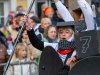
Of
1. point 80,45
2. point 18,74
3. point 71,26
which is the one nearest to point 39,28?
point 18,74

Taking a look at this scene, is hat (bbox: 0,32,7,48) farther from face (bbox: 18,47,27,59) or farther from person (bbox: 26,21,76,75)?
person (bbox: 26,21,76,75)

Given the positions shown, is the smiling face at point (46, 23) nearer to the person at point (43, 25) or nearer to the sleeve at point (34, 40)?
the person at point (43, 25)

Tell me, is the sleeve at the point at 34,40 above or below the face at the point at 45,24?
above

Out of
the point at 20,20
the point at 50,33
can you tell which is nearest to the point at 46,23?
the point at 20,20

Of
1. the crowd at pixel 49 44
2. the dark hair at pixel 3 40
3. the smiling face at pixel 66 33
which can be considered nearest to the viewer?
the crowd at pixel 49 44

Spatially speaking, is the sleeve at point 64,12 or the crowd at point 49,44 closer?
the crowd at point 49,44

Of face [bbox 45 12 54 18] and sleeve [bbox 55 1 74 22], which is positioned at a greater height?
sleeve [bbox 55 1 74 22]

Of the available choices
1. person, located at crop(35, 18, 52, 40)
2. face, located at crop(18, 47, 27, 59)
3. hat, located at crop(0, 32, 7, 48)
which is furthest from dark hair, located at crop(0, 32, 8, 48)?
face, located at crop(18, 47, 27, 59)

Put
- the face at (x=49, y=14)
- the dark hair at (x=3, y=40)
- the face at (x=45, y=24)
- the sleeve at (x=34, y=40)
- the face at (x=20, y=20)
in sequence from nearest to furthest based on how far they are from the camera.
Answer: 1. the sleeve at (x=34, y=40)
2. the face at (x=45, y=24)
3. the face at (x=20, y=20)
4. the dark hair at (x=3, y=40)
5. the face at (x=49, y=14)

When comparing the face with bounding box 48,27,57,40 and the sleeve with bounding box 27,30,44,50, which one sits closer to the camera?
the sleeve with bounding box 27,30,44,50

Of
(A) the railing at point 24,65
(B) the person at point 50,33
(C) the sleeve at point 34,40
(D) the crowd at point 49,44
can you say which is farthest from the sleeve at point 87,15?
(B) the person at point 50,33

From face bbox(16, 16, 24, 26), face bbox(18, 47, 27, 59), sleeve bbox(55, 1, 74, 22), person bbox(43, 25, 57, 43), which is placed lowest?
face bbox(18, 47, 27, 59)

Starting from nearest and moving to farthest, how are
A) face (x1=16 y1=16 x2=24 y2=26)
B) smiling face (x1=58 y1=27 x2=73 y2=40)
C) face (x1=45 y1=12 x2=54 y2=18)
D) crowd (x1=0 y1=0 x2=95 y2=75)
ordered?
crowd (x1=0 y1=0 x2=95 y2=75)
smiling face (x1=58 y1=27 x2=73 y2=40)
face (x1=16 y1=16 x2=24 y2=26)
face (x1=45 y1=12 x2=54 y2=18)

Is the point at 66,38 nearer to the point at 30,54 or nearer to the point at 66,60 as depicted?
the point at 66,60
